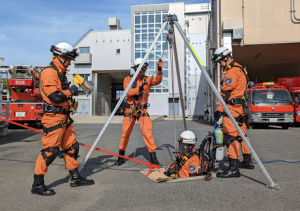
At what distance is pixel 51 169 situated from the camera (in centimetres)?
489

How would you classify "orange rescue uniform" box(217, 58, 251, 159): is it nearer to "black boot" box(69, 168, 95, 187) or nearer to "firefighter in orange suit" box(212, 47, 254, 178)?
"firefighter in orange suit" box(212, 47, 254, 178)

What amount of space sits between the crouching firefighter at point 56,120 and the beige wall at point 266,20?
45.7 ft

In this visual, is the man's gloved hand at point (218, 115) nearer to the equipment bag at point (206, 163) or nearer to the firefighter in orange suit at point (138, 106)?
the equipment bag at point (206, 163)

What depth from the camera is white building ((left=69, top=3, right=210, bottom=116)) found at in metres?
34.9

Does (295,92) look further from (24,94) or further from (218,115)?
(24,94)

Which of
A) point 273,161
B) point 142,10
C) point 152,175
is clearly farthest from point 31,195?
point 142,10

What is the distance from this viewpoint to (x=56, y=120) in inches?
139

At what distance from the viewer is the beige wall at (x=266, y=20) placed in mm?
14695

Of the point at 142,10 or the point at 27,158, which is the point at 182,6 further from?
the point at 27,158

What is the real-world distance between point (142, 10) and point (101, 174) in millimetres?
34383

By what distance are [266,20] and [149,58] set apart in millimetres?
20392

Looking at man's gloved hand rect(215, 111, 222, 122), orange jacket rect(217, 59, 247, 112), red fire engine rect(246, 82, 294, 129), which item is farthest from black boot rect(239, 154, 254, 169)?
red fire engine rect(246, 82, 294, 129)

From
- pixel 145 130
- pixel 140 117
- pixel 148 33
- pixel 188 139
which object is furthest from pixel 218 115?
pixel 148 33

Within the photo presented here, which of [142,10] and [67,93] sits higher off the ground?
[142,10]
